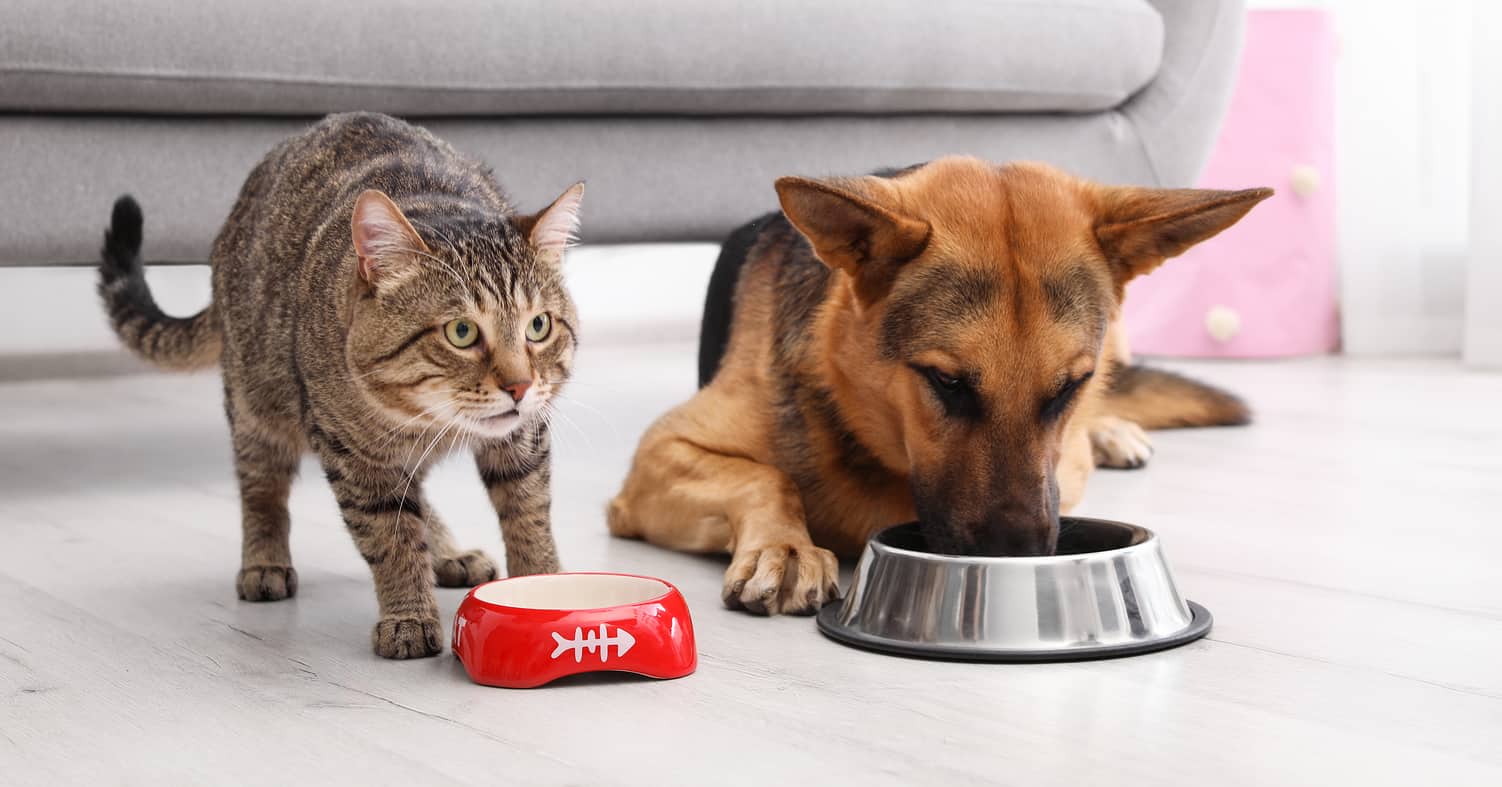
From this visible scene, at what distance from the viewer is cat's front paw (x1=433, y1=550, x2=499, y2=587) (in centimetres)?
231

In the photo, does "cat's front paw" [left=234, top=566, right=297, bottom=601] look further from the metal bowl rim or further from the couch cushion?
the couch cushion

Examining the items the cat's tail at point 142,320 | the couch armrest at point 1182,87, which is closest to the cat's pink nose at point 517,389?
the cat's tail at point 142,320

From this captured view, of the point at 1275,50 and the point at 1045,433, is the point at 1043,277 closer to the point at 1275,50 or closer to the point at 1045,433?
the point at 1045,433

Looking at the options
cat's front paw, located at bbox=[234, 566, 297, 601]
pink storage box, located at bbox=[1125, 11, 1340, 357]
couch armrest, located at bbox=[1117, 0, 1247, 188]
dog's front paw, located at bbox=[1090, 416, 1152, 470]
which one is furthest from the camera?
pink storage box, located at bbox=[1125, 11, 1340, 357]

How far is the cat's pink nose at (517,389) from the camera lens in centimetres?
185

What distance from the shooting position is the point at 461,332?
6.09 ft

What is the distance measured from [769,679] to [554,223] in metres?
0.68

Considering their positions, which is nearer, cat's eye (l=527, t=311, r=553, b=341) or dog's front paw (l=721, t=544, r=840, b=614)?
cat's eye (l=527, t=311, r=553, b=341)

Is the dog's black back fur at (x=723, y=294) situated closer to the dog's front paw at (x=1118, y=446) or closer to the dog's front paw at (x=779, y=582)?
the dog's front paw at (x=779, y=582)

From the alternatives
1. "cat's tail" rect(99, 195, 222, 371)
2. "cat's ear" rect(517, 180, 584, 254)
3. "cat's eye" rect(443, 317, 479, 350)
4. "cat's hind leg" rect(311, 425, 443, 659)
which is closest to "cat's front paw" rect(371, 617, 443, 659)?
"cat's hind leg" rect(311, 425, 443, 659)

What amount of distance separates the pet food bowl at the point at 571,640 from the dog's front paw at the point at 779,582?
257mm

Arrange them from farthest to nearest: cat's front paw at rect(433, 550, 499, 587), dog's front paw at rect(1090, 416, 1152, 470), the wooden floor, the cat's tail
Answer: dog's front paw at rect(1090, 416, 1152, 470) < the cat's tail < cat's front paw at rect(433, 550, 499, 587) < the wooden floor

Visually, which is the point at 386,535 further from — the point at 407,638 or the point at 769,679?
the point at 769,679

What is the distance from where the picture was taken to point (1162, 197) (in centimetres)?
209
